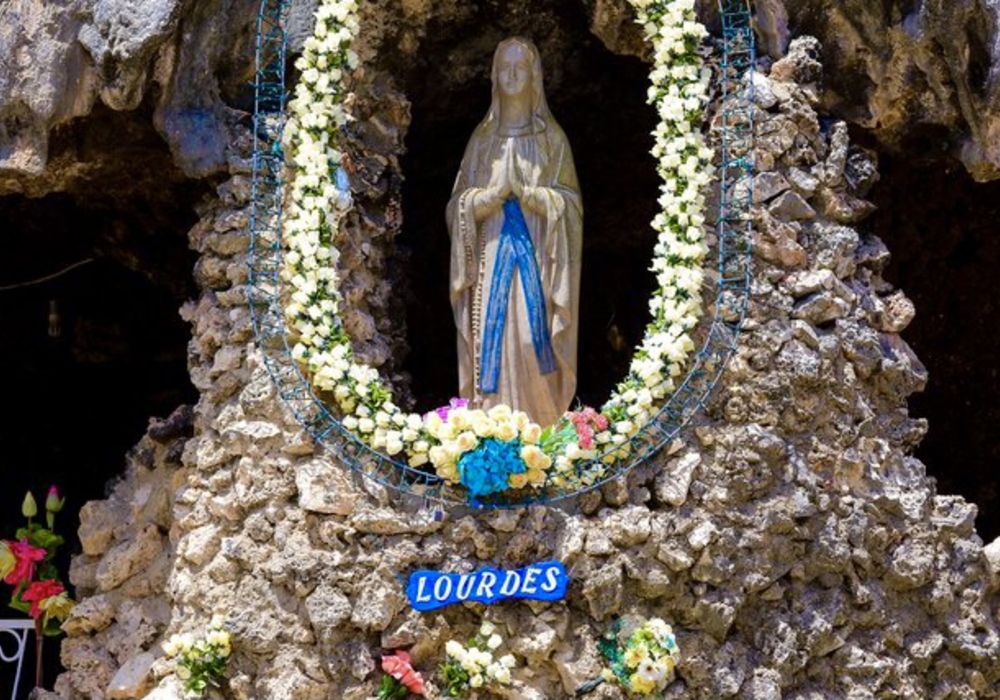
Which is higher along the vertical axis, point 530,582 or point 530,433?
point 530,433

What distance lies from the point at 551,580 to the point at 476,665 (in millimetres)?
440

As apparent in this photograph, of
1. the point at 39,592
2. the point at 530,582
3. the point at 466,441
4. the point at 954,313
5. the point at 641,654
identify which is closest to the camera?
the point at 641,654

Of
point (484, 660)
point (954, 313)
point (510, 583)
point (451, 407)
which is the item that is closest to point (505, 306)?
point (451, 407)

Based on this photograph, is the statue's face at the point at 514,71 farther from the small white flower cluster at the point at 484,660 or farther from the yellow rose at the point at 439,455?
the small white flower cluster at the point at 484,660

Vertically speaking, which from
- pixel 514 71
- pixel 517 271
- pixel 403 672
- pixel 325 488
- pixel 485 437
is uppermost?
pixel 514 71

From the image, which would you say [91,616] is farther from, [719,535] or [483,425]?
[719,535]

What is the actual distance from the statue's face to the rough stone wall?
1.04 m

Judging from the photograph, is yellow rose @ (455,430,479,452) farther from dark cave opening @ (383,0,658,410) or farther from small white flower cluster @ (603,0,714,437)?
dark cave opening @ (383,0,658,410)

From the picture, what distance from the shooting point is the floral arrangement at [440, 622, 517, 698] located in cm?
766

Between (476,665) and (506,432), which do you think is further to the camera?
(506,432)

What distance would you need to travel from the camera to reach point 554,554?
786 cm

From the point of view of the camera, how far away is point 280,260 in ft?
27.6

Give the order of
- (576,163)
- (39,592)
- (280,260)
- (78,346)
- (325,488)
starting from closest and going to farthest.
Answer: (325,488) < (280,260) < (39,592) < (576,163) < (78,346)

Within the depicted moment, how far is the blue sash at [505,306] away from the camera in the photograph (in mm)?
8414
